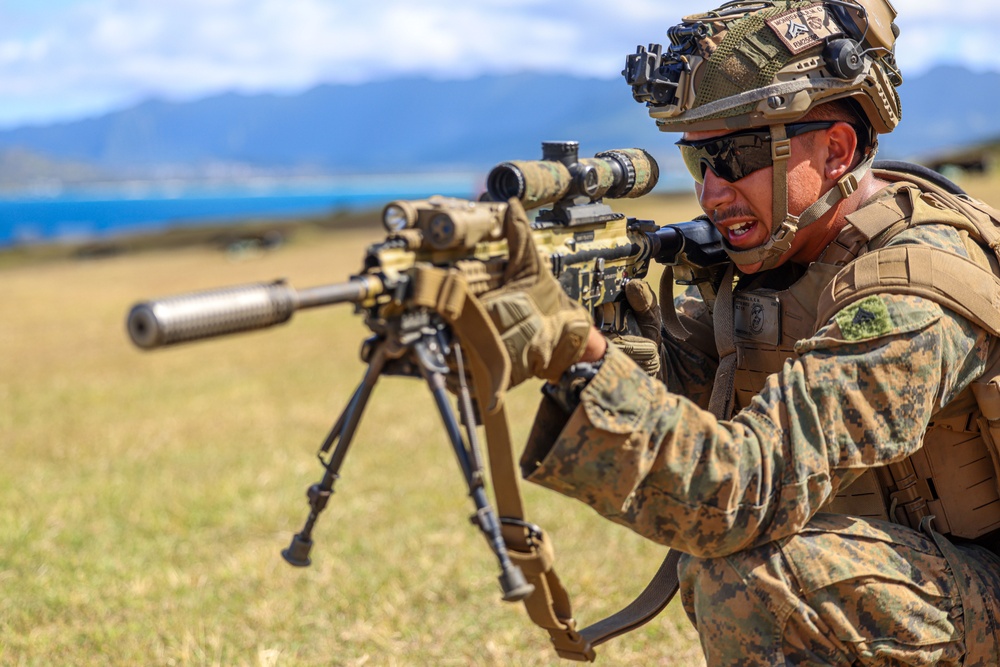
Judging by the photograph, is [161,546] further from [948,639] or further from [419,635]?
[948,639]

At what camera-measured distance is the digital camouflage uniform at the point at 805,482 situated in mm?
3090

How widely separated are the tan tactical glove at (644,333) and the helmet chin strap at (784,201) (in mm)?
414

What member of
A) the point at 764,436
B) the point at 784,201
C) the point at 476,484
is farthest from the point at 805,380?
the point at 476,484

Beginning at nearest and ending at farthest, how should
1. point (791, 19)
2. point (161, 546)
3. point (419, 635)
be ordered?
point (791, 19) < point (419, 635) < point (161, 546)

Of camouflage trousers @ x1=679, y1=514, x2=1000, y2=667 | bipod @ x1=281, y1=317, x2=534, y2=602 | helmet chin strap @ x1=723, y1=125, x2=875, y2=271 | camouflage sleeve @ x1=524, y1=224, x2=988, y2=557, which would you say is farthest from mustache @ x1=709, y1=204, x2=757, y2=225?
bipod @ x1=281, y1=317, x2=534, y2=602

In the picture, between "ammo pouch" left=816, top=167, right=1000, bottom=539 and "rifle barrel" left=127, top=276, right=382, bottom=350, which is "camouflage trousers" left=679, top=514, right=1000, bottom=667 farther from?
"rifle barrel" left=127, top=276, right=382, bottom=350

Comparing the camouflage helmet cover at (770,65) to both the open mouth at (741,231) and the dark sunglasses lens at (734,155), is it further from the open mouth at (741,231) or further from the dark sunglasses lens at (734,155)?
the open mouth at (741,231)

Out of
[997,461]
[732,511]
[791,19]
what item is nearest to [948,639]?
[997,461]

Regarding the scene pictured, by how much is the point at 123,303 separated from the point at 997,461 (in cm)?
2606

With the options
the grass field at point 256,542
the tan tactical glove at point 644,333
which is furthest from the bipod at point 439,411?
the grass field at point 256,542

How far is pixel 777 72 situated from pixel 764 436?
1406mm

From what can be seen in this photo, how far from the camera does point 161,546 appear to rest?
23.3 feet

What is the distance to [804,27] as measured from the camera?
382 centimetres

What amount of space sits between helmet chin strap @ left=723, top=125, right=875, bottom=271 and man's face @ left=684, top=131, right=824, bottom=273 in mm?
26
